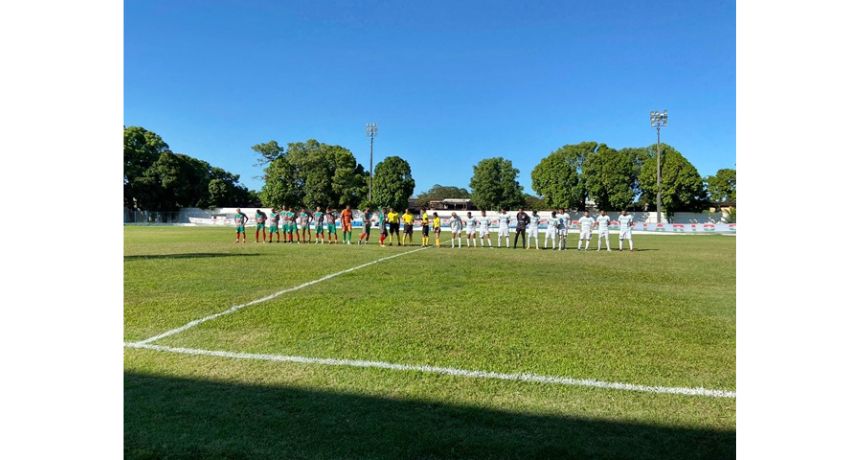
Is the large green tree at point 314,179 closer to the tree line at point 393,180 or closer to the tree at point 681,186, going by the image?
the tree line at point 393,180

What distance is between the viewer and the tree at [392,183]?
5812 centimetres

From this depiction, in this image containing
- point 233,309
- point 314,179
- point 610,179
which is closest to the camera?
point 233,309

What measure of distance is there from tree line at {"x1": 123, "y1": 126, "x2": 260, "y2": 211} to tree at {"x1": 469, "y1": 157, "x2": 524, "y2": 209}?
35.3 metres

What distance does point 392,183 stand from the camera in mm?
58688

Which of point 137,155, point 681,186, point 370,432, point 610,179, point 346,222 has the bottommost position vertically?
point 370,432

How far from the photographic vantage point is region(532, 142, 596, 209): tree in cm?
5494

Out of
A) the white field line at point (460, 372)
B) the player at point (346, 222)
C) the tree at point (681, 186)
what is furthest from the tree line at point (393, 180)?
the white field line at point (460, 372)

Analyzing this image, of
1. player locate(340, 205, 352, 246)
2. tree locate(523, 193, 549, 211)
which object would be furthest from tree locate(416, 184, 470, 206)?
player locate(340, 205, 352, 246)

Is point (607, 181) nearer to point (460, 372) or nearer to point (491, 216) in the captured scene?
point (491, 216)

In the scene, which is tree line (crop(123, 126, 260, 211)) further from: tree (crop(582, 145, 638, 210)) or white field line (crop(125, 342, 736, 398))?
white field line (crop(125, 342, 736, 398))

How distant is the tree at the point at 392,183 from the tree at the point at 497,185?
10512 mm

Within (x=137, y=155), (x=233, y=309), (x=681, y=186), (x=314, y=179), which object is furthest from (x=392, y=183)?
(x=233, y=309)

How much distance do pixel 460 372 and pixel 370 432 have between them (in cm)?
120
